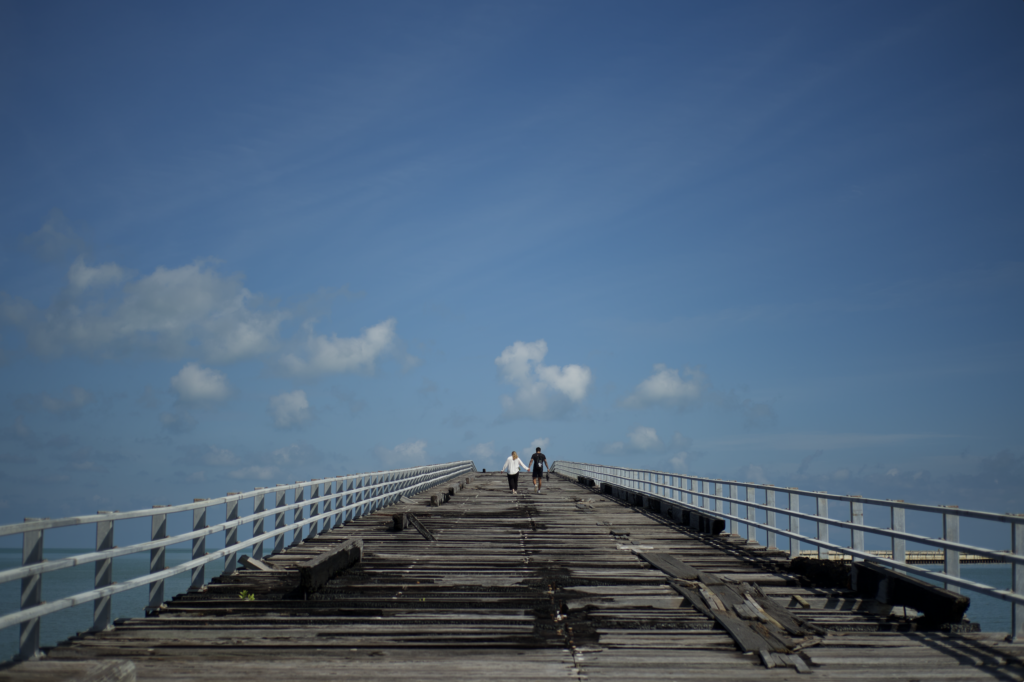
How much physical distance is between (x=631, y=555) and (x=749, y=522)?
9.68 feet

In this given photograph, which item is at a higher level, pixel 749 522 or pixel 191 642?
pixel 749 522

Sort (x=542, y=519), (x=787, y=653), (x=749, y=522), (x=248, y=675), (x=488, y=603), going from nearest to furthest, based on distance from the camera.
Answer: (x=248, y=675) → (x=787, y=653) → (x=488, y=603) → (x=749, y=522) → (x=542, y=519)

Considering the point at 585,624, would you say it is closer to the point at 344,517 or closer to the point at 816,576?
the point at 816,576

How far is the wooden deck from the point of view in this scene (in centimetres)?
743

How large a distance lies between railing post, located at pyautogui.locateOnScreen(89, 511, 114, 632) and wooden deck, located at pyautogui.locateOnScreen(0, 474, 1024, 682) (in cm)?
22

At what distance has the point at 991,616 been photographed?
175 metres

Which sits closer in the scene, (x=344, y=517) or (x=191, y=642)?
(x=191, y=642)

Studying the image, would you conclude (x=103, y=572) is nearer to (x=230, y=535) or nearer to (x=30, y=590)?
(x=30, y=590)

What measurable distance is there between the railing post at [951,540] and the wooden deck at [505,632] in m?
0.80

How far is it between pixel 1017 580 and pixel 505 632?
530cm

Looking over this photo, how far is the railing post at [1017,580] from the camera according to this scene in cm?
851

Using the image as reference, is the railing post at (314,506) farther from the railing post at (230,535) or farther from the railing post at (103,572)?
the railing post at (103,572)

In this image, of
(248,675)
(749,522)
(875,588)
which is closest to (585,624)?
(248,675)

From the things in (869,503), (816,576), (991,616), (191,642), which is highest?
(869,503)
